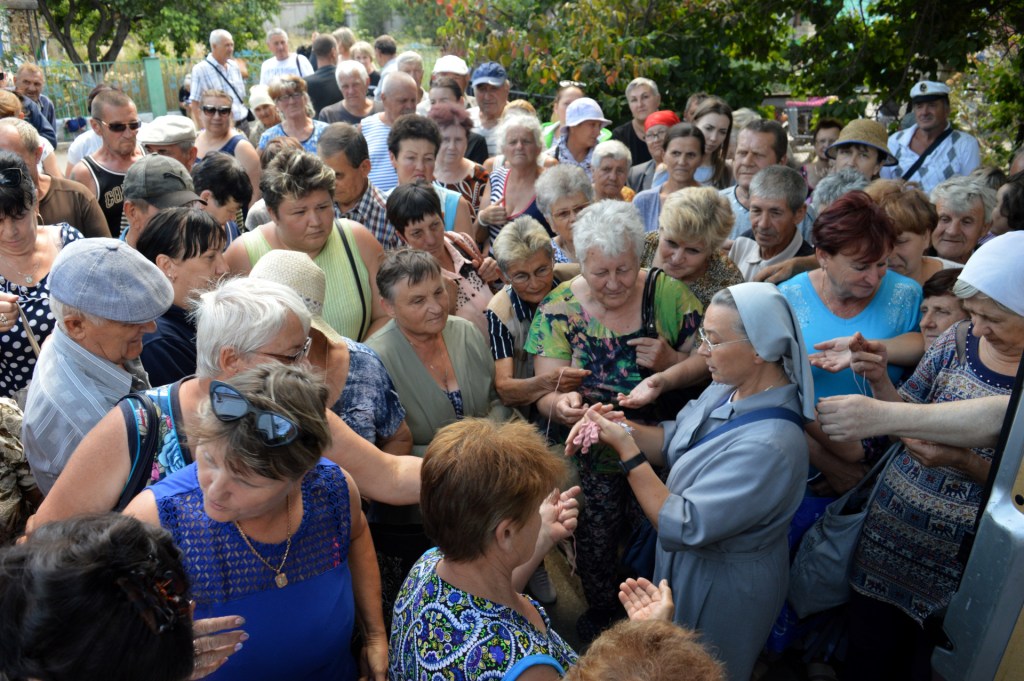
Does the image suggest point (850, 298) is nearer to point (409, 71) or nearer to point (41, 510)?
point (41, 510)

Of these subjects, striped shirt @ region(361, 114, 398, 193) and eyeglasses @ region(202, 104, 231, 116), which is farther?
eyeglasses @ region(202, 104, 231, 116)

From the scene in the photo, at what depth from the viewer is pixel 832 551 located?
328cm

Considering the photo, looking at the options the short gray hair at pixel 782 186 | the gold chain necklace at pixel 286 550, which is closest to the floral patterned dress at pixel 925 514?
the short gray hair at pixel 782 186

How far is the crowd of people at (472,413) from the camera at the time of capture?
6.58 ft

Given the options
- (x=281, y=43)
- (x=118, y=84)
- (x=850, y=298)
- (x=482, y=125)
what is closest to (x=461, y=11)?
(x=482, y=125)

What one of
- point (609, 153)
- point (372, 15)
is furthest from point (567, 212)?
point (372, 15)

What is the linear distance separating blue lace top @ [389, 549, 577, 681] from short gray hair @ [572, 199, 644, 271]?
6.21ft

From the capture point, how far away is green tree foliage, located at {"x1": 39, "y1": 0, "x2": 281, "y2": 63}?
A: 24016mm

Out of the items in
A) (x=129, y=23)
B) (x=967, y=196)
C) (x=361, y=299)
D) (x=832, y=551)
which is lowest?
(x=129, y=23)

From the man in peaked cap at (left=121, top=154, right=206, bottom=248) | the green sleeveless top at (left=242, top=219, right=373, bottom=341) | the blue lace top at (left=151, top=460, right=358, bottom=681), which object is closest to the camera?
the blue lace top at (left=151, top=460, right=358, bottom=681)

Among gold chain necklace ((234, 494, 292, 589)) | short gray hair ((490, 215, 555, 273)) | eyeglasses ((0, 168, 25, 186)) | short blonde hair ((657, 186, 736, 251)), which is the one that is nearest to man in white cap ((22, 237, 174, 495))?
gold chain necklace ((234, 494, 292, 589))

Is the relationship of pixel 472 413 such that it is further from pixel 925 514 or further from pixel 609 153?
pixel 609 153

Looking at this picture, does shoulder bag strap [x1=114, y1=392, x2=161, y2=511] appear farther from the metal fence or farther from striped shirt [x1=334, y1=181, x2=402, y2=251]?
the metal fence

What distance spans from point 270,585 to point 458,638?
56cm
